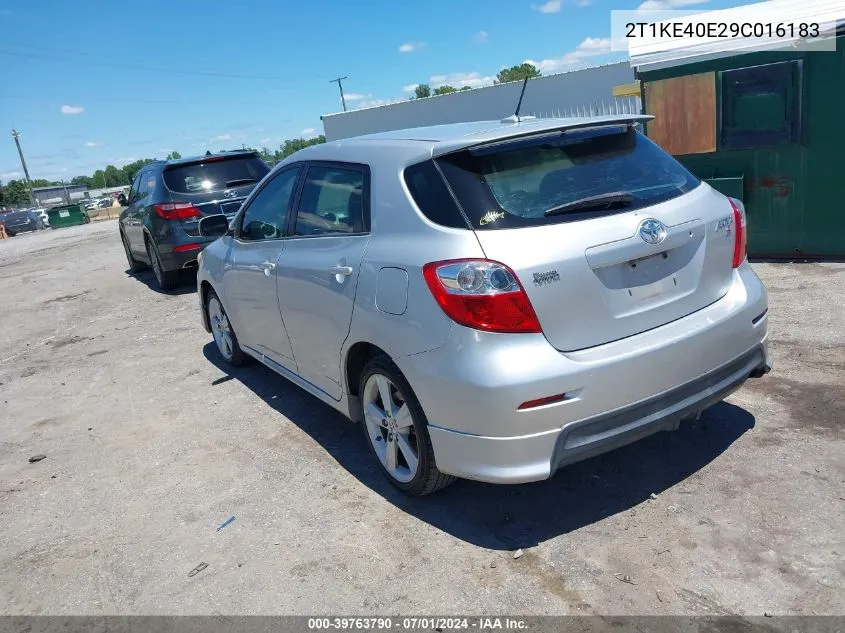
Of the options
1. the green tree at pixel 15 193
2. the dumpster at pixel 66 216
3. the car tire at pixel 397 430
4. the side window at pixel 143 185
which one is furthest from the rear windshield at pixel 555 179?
the green tree at pixel 15 193

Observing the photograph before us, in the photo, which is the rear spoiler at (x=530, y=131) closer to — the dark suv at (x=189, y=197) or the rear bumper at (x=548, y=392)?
the rear bumper at (x=548, y=392)

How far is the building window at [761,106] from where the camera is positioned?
7.00 meters

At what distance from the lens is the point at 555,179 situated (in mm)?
3150

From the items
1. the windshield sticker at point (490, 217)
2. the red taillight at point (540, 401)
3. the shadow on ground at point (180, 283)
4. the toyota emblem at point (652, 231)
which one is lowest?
the shadow on ground at point (180, 283)

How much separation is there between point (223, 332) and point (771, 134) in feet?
19.1

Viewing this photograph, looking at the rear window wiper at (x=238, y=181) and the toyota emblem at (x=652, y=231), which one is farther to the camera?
the rear window wiper at (x=238, y=181)

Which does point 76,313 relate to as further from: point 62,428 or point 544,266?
point 544,266

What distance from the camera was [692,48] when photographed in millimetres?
7723

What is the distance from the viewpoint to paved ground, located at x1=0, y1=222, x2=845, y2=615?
2805mm

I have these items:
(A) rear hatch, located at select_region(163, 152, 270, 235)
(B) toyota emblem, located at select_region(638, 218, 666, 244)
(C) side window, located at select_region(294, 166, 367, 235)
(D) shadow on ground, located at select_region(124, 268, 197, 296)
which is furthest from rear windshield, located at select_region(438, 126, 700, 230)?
(D) shadow on ground, located at select_region(124, 268, 197, 296)

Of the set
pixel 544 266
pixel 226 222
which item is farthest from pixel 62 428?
pixel 544 266

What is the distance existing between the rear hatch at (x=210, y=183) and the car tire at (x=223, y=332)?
3372mm

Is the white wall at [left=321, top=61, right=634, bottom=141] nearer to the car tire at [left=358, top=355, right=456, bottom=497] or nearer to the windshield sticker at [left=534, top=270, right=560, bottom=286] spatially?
the car tire at [left=358, top=355, right=456, bottom=497]

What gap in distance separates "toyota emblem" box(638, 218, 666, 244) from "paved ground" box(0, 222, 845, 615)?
48.7 inches
